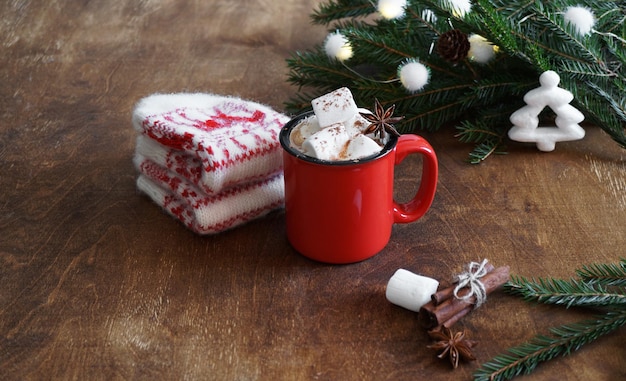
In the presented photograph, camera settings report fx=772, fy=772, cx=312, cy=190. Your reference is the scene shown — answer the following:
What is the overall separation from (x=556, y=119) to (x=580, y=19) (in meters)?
0.17

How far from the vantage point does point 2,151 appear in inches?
51.1

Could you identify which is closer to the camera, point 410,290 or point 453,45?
point 410,290

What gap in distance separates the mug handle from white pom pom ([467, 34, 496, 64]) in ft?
1.10

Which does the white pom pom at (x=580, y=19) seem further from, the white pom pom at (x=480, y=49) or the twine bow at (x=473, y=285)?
the twine bow at (x=473, y=285)

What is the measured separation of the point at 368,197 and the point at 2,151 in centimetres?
68

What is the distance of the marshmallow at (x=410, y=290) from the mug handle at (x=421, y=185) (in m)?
0.13

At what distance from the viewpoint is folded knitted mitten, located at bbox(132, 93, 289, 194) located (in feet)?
3.37

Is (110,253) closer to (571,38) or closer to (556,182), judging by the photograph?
(556,182)

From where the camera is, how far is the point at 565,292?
94 cm

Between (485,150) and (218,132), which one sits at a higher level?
(218,132)

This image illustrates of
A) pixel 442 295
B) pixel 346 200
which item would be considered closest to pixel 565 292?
pixel 442 295

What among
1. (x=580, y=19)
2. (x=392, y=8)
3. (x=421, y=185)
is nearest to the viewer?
(x=421, y=185)

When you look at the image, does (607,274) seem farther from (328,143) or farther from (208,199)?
(208,199)

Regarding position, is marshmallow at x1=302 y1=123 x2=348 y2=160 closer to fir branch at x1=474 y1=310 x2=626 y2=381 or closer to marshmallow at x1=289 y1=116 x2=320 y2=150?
marshmallow at x1=289 y1=116 x2=320 y2=150
